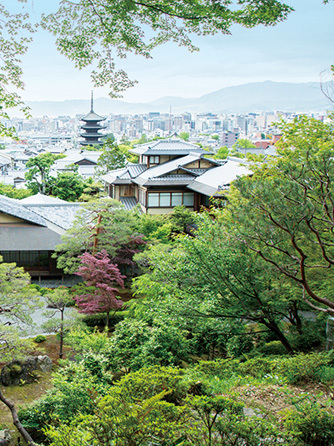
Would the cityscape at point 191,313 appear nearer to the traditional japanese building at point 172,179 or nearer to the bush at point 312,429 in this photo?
the bush at point 312,429

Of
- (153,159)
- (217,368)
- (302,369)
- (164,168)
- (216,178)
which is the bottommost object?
(217,368)

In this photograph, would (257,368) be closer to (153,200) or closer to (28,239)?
(28,239)

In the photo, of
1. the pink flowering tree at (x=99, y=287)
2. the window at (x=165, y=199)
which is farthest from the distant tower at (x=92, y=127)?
the pink flowering tree at (x=99, y=287)

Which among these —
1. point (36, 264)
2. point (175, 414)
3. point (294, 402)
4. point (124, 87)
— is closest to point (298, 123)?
point (124, 87)

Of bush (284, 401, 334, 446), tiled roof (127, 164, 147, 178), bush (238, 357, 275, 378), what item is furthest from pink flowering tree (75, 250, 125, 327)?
tiled roof (127, 164, 147, 178)

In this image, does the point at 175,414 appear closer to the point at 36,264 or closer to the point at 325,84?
the point at 325,84

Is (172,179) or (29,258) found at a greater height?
(172,179)

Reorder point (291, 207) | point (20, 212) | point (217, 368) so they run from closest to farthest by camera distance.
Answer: point (291, 207), point (217, 368), point (20, 212)

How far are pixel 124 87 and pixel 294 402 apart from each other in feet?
16.4

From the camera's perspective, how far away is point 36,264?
752 inches

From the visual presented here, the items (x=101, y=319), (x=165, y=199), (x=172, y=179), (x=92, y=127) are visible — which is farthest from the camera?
(x=92, y=127)

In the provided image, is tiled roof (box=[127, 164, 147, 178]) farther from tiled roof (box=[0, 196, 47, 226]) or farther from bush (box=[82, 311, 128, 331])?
bush (box=[82, 311, 128, 331])

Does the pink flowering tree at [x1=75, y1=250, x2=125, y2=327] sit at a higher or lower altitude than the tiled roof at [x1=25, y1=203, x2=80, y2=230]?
lower

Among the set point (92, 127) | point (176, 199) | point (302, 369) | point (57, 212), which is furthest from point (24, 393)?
point (92, 127)
